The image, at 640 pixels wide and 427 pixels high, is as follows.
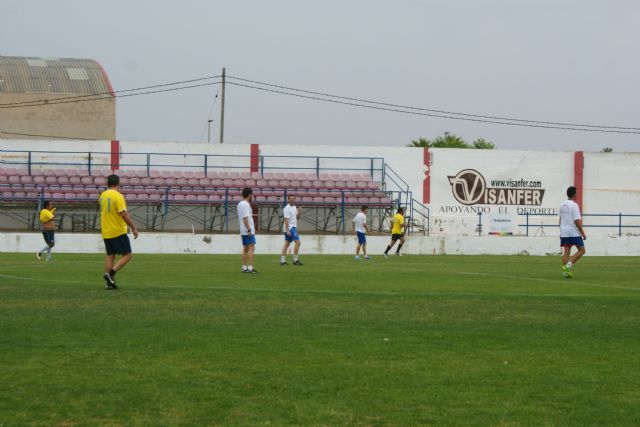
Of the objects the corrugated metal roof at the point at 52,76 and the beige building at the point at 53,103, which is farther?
the corrugated metal roof at the point at 52,76

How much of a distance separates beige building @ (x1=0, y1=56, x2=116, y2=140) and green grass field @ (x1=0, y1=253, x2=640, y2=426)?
5485 centimetres

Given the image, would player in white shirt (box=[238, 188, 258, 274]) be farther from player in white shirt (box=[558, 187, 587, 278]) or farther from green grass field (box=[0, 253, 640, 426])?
player in white shirt (box=[558, 187, 587, 278])

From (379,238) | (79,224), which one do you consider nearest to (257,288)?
(379,238)

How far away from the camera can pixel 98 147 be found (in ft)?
158

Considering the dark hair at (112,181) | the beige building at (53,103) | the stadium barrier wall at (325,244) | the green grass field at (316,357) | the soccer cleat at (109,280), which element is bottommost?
the green grass field at (316,357)

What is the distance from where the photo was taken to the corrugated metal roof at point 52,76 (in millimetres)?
68125

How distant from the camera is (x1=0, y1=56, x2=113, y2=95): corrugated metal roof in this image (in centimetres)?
6812

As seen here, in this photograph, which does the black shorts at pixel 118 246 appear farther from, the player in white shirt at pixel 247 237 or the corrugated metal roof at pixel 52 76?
the corrugated metal roof at pixel 52 76

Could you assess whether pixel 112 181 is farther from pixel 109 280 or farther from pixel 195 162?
pixel 195 162

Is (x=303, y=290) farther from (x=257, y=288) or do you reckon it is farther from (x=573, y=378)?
(x=573, y=378)

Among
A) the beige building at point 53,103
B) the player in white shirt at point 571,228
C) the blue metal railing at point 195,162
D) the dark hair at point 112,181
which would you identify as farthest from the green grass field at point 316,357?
the beige building at point 53,103

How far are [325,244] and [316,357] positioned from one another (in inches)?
1195

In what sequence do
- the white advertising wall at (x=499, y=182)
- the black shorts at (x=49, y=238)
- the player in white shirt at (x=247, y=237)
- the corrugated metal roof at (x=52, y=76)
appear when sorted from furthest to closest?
the corrugated metal roof at (x=52, y=76) → the white advertising wall at (x=499, y=182) → the black shorts at (x=49, y=238) → the player in white shirt at (x=247, y=237)

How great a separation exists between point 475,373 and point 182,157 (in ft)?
139
